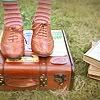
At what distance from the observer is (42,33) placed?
4.68 ft

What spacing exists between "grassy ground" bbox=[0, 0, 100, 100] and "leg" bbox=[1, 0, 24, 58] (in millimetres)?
193

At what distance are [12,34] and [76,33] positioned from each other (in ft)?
2.04

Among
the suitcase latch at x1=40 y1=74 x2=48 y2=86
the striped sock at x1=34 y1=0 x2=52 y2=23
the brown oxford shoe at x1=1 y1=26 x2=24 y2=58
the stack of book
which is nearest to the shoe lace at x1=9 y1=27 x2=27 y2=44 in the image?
the brown oxford shoe at x1=1 y1=26 x2=24 y2=58

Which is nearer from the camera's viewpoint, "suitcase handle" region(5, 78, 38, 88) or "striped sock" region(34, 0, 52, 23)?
"suitcase handle" region(5, 78, 38, 88)

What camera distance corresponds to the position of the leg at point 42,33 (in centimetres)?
138

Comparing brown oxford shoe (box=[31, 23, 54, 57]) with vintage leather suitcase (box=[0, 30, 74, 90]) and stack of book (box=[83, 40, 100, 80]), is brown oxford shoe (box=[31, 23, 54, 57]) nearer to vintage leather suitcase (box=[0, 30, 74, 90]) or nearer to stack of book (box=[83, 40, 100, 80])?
vintage leather suitcase (box=[0, 30, 74, 90])

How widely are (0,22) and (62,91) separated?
0.81 m

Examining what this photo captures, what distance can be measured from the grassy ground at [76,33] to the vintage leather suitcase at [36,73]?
4 centimetres

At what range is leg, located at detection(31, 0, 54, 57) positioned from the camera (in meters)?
Result: 1.38

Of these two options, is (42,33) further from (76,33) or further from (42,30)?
(76,33)

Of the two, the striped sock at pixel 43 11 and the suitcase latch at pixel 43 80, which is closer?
the suitcase latch at pixel 43 80

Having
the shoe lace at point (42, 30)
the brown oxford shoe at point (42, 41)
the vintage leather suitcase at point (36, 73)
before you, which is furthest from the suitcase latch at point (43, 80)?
the shoe lace at point (42, 30)

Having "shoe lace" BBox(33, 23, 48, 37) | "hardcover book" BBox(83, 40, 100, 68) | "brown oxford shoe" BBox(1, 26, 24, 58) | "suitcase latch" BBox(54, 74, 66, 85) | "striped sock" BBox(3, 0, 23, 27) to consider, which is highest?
"striped sock" BBox(3, 0, 23, 27)

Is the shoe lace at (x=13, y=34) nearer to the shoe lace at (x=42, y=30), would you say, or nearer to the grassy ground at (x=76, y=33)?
the shoe lace at (x=42, y=30)
